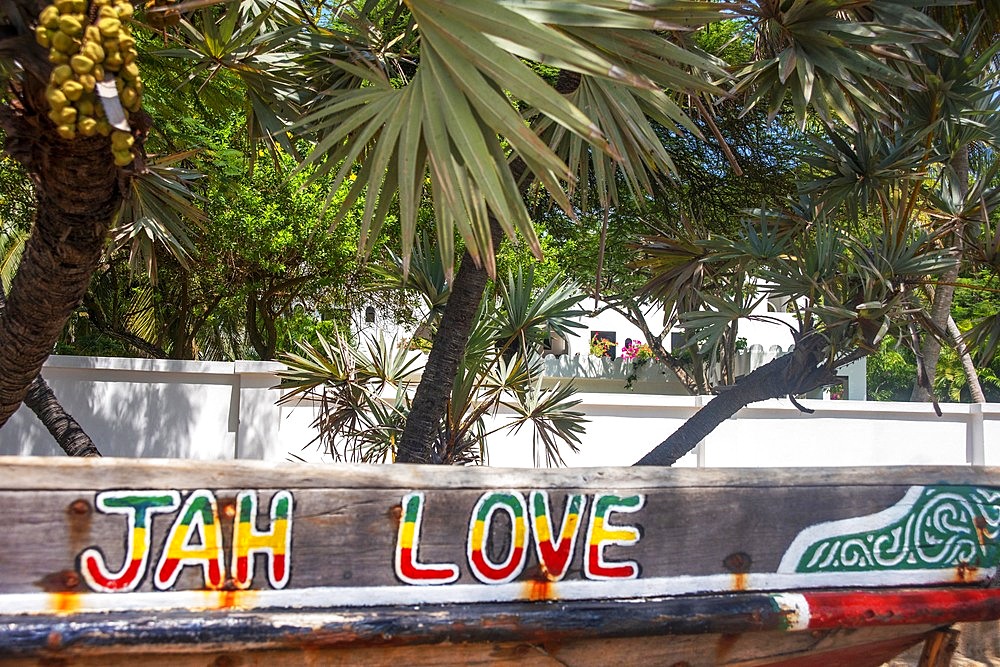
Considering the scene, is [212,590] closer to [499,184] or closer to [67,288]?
[67,288]

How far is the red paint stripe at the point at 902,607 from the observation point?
317 cm

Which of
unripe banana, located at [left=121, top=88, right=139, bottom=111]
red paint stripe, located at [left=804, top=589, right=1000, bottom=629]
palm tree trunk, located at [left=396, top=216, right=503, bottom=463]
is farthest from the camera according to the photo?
palm tree trunk, located at [left=396, top=216, right=503, bottom=463]

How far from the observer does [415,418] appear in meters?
5.30

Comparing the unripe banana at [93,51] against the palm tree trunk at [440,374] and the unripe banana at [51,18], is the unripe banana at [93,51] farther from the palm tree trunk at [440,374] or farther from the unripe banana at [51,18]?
the palm tree trunk at [440,374]

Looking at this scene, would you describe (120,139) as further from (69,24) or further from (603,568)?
(603,568)

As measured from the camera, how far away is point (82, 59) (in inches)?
89.7

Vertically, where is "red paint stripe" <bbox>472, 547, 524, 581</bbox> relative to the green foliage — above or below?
below

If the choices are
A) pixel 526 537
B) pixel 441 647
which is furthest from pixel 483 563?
pixel 441 647

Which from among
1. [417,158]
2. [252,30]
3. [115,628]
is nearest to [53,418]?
[252,30]

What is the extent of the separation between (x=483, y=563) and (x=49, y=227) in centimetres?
179

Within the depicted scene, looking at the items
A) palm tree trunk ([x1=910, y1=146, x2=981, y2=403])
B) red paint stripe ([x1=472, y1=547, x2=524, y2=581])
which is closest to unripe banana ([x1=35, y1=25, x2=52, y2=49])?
red paint stripe ([x1=472, y1=547, x2=524, y2=581])

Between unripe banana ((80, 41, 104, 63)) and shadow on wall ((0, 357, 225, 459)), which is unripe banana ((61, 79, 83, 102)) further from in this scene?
shadow on wall ((0, 357, 225, 459))

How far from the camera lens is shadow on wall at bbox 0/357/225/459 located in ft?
25.5

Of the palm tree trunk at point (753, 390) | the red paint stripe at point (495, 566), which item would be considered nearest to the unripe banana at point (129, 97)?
the red paint stripe at point (495, 566)
